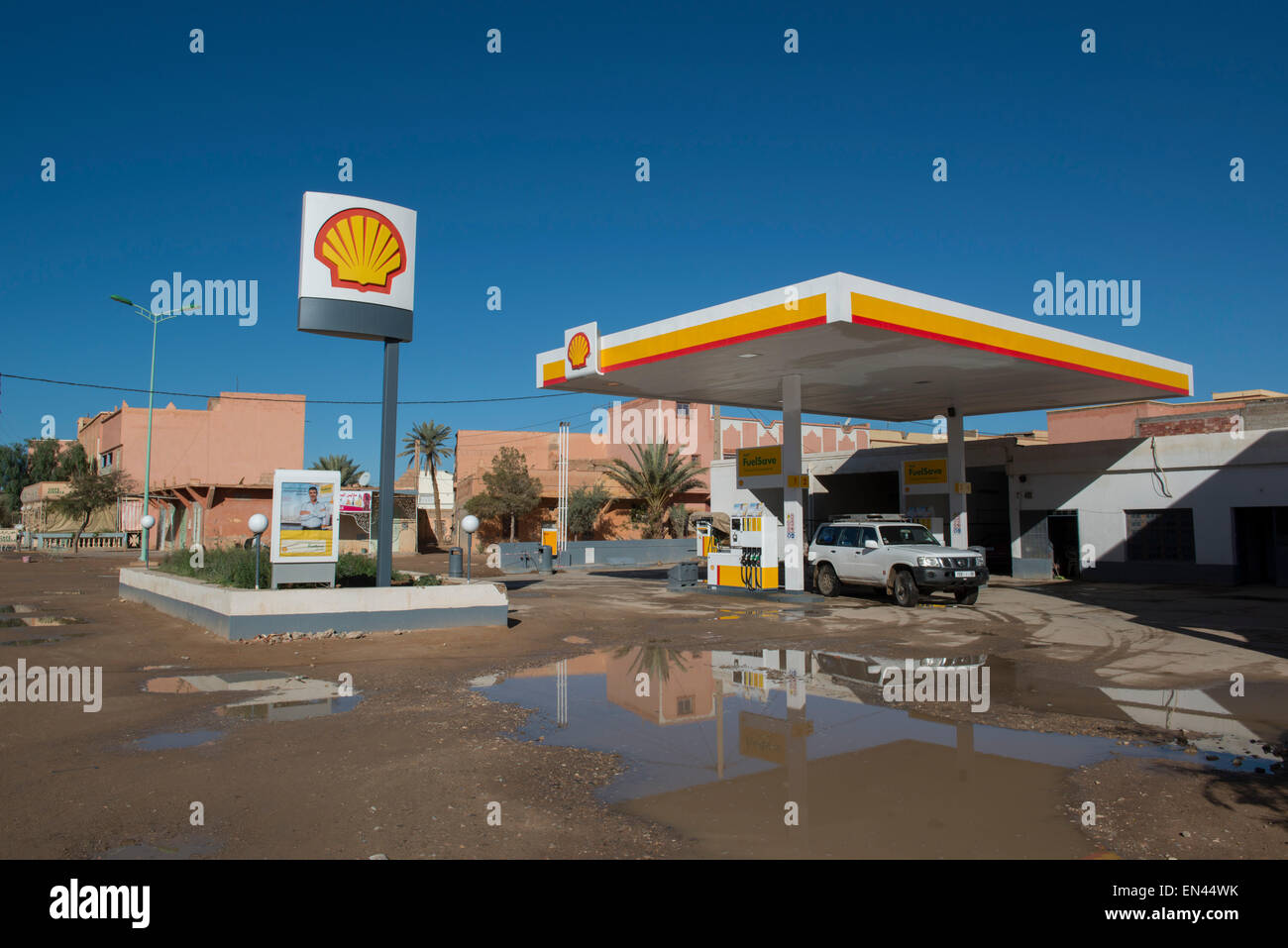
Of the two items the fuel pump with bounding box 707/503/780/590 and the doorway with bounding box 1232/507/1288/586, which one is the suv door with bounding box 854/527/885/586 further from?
the doorway with bounding box 1232/507/1288/586

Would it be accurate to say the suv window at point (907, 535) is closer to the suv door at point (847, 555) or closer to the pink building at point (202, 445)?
the suv door at point (847, 555)

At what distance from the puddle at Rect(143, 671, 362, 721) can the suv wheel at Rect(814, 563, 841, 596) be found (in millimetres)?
14030

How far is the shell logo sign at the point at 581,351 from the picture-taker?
21.4m

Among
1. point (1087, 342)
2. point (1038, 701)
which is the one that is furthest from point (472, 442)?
point (1038, 701)

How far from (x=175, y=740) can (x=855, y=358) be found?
15.9 m

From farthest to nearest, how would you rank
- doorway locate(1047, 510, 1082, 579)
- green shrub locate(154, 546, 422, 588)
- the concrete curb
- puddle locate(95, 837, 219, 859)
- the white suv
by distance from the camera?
doorway locate(1047, 510, 1082, 579) → the white suv → green shrub locate(154, 546, 422, 588) → the concrete curb → puddle locate(95, 837, 219, 859)

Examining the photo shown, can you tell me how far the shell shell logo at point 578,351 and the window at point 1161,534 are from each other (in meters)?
17.9

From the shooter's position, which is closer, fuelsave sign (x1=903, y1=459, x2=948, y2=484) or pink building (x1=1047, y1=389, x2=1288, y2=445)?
fuelsave sign (x1=903, y1=459, x2=948, y2=484)

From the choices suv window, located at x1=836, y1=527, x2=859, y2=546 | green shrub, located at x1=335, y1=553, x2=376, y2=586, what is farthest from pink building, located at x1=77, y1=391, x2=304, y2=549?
suv window, located at x1=836, y1=527, x2=859, y2=546

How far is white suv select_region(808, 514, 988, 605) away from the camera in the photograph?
19.1m

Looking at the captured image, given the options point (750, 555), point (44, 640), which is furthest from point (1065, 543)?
point (44, 640)

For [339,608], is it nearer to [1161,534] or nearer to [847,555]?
[847,555]

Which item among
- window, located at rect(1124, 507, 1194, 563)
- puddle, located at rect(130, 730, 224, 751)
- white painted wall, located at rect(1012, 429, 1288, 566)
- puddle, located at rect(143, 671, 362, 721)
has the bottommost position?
puddle, located at rect(143, 671, 362, 721)
